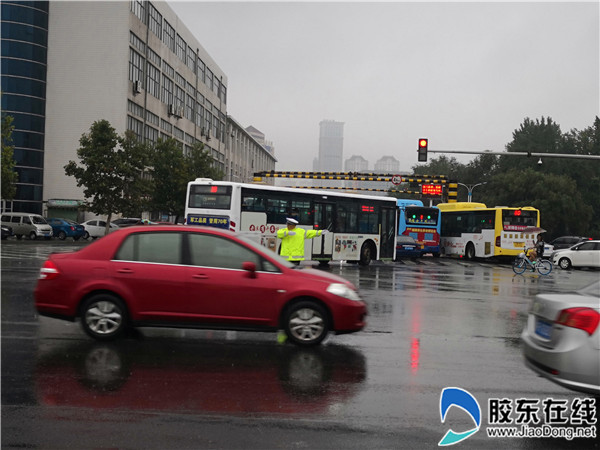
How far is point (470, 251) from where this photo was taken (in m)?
34.8

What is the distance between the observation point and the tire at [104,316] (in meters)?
7.52

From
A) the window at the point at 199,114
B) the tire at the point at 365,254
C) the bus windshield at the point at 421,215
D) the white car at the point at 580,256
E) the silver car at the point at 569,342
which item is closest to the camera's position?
the silver car at the point at 569,342

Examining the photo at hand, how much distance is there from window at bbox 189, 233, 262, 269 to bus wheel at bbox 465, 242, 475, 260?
29.0 meters

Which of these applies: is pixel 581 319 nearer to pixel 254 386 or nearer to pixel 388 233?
pixel 254 386

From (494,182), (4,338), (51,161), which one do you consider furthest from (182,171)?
(4,338)

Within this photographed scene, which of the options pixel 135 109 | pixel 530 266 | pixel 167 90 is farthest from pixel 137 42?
pixel 530 266

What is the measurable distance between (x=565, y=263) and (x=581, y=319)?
1093 inches

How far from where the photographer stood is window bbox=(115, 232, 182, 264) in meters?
7.63

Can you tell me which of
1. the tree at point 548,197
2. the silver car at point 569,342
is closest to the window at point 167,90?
the tree at point 548,197

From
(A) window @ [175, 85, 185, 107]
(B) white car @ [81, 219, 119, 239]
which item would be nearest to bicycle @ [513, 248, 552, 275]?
(B) white car @ [81, 219, 119, 239]

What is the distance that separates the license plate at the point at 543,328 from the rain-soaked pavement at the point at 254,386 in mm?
768

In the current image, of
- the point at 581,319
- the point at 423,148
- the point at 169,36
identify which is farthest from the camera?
the point at 169,36

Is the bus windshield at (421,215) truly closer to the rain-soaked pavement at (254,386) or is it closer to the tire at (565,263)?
the tire at (565,263)

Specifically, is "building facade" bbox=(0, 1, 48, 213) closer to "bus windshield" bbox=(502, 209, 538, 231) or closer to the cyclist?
"bus windshield" bbox=(502, 209, 538, 231)
